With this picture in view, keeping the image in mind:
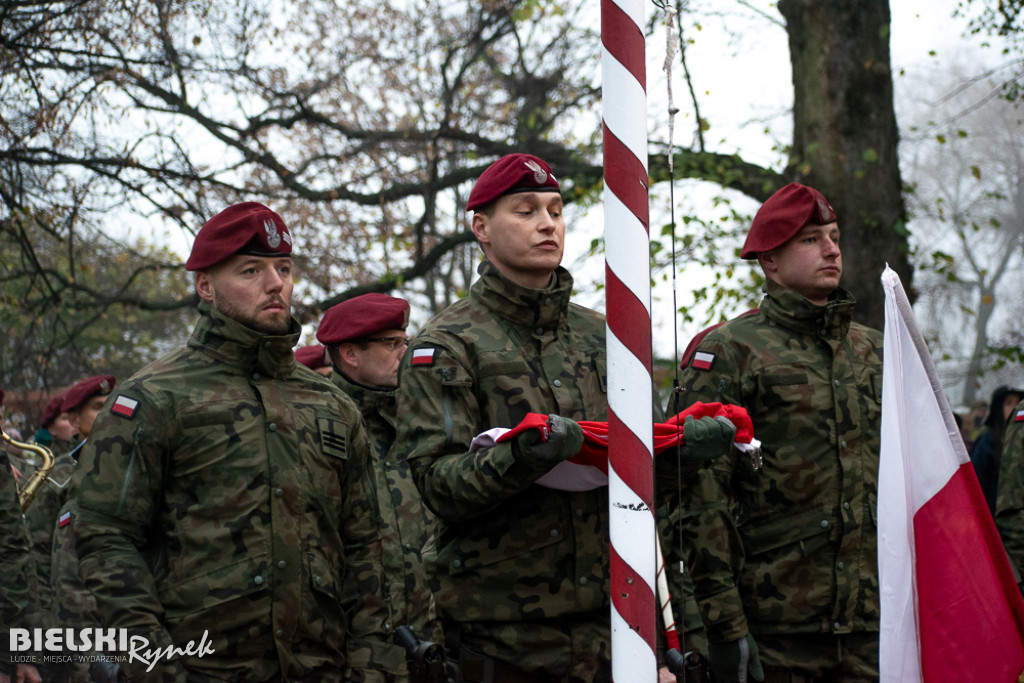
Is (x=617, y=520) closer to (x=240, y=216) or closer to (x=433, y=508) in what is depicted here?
(x=433, y=508)

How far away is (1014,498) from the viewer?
7250 mm

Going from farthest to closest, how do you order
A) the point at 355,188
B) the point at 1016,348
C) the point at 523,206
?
the point at 355,188, the point at 1016,348, the point at 523,206

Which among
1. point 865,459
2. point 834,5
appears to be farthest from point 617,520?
point 834,5

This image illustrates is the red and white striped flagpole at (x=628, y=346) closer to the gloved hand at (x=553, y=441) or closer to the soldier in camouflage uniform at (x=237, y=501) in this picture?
the gloved hand at (x=553, y=441)

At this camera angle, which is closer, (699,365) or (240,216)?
(240,216)

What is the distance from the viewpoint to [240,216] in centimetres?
453

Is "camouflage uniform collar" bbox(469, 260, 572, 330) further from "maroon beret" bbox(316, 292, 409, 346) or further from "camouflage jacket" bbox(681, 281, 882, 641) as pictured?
"maroon beret" bbox(316, 292, 409, 346)

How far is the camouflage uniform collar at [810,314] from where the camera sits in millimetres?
5270

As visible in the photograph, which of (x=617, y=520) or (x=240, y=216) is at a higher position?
→ (x=240, y=216)

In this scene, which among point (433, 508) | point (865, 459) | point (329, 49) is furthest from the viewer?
point (329, 49)

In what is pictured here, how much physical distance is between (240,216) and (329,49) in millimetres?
13234

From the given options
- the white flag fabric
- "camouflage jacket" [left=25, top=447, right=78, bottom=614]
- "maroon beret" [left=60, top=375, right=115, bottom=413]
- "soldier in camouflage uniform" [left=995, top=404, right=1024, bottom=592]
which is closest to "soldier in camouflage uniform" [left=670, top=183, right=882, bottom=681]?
the white flag fabric

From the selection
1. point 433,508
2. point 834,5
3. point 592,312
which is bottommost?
→ point 433,508

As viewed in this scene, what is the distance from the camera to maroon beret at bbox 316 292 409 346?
23.1 feet
